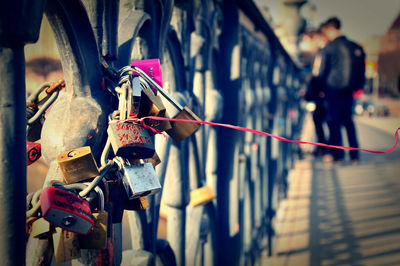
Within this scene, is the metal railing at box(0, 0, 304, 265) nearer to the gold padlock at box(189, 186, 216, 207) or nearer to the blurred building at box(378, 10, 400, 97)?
the gold padlock at box(189, 186, 216, 207)

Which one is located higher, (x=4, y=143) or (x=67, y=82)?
(x=67, y=82)

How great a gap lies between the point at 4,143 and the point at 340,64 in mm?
4926

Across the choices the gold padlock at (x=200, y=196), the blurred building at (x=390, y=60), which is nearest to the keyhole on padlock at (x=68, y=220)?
the gold padlock at (x=200, y=196)

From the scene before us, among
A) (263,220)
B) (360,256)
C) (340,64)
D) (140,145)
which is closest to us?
(140,145)

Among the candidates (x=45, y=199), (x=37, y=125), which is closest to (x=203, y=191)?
(x=37, y=125)

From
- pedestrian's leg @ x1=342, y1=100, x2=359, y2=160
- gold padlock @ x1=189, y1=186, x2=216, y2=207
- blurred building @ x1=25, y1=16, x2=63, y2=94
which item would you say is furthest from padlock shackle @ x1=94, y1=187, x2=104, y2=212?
pedestrian's leg @ x1=342, y1=100, x2=359, y2=160

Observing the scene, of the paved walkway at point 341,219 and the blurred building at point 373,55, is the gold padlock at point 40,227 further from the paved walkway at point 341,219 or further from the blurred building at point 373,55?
the blurred building at point 373,55

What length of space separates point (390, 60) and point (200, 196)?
35221 mm

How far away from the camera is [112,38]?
2.41ft

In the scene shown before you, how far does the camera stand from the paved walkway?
2.82 metres

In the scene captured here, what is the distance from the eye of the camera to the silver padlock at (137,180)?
0.62 m

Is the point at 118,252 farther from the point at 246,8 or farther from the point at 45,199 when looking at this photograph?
the point at 246,8

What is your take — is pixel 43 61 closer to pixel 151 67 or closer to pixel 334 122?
pixel 151 67

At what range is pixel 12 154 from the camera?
1.62ft
